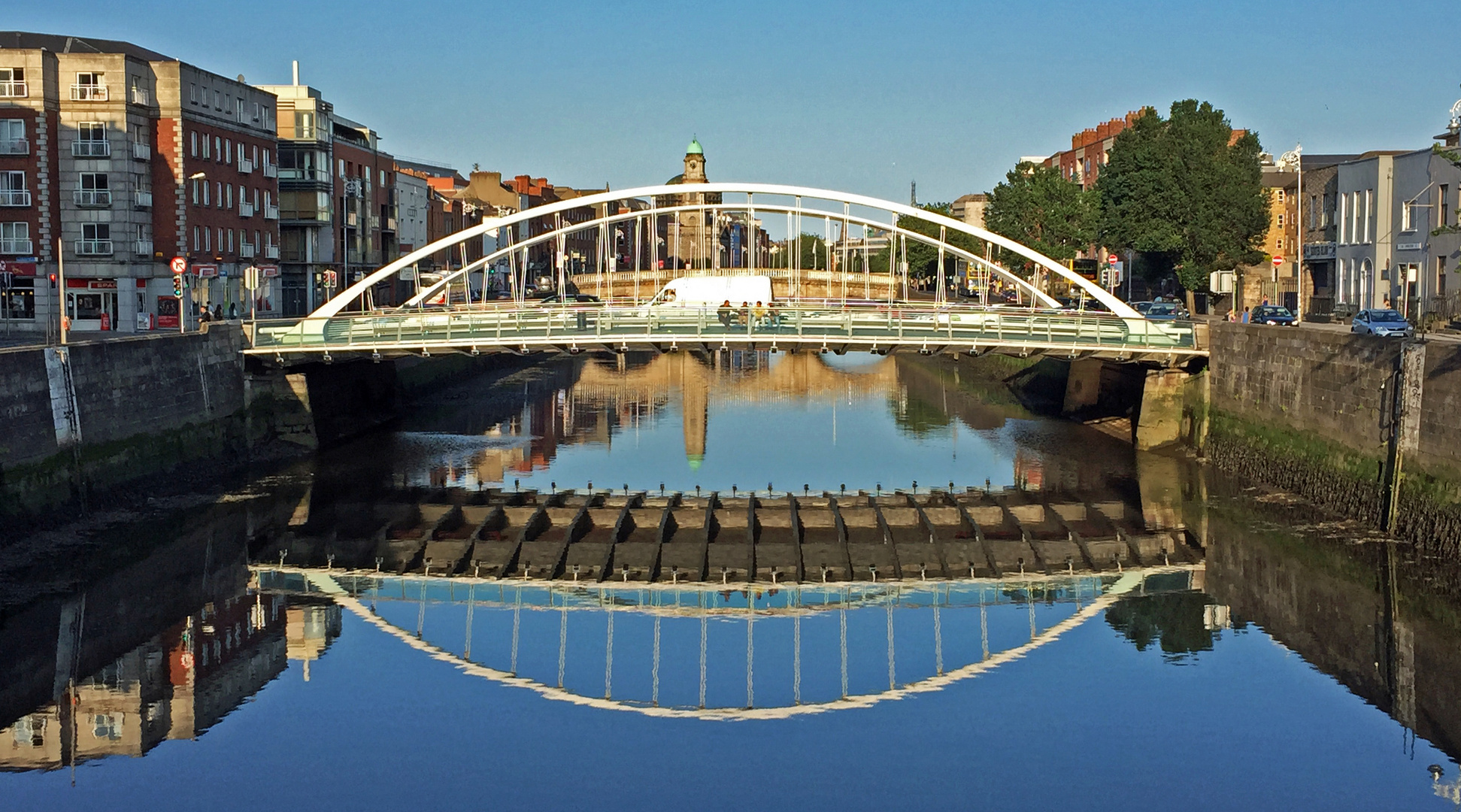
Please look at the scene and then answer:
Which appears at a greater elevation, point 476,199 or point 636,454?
point 476,199

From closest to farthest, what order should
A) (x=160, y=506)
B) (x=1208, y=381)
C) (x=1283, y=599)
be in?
(x=1283, y=599), (x=160, y=506), (x=1208, y=381)

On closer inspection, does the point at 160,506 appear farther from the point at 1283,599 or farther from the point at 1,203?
the point at 1,203

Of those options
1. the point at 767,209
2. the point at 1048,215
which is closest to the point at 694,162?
the point at 1048,215

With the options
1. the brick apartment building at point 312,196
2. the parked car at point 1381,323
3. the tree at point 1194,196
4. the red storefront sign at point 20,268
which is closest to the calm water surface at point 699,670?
the parked car at point 1381,323

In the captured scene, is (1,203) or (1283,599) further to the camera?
(1,203)

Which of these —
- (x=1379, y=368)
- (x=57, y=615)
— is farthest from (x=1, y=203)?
(x=1379, y=368)

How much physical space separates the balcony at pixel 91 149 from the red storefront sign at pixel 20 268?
463cm

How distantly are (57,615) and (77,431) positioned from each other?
32.3ft

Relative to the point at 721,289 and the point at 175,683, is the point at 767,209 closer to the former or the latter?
the point at 721,289

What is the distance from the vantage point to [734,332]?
45.1m

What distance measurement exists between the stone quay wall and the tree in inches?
1003

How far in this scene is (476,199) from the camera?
13700 cm

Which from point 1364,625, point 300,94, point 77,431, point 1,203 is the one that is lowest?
point 1364,625

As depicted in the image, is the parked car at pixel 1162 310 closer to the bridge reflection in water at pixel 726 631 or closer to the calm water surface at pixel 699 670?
the calm water surface at pixel 699 670
